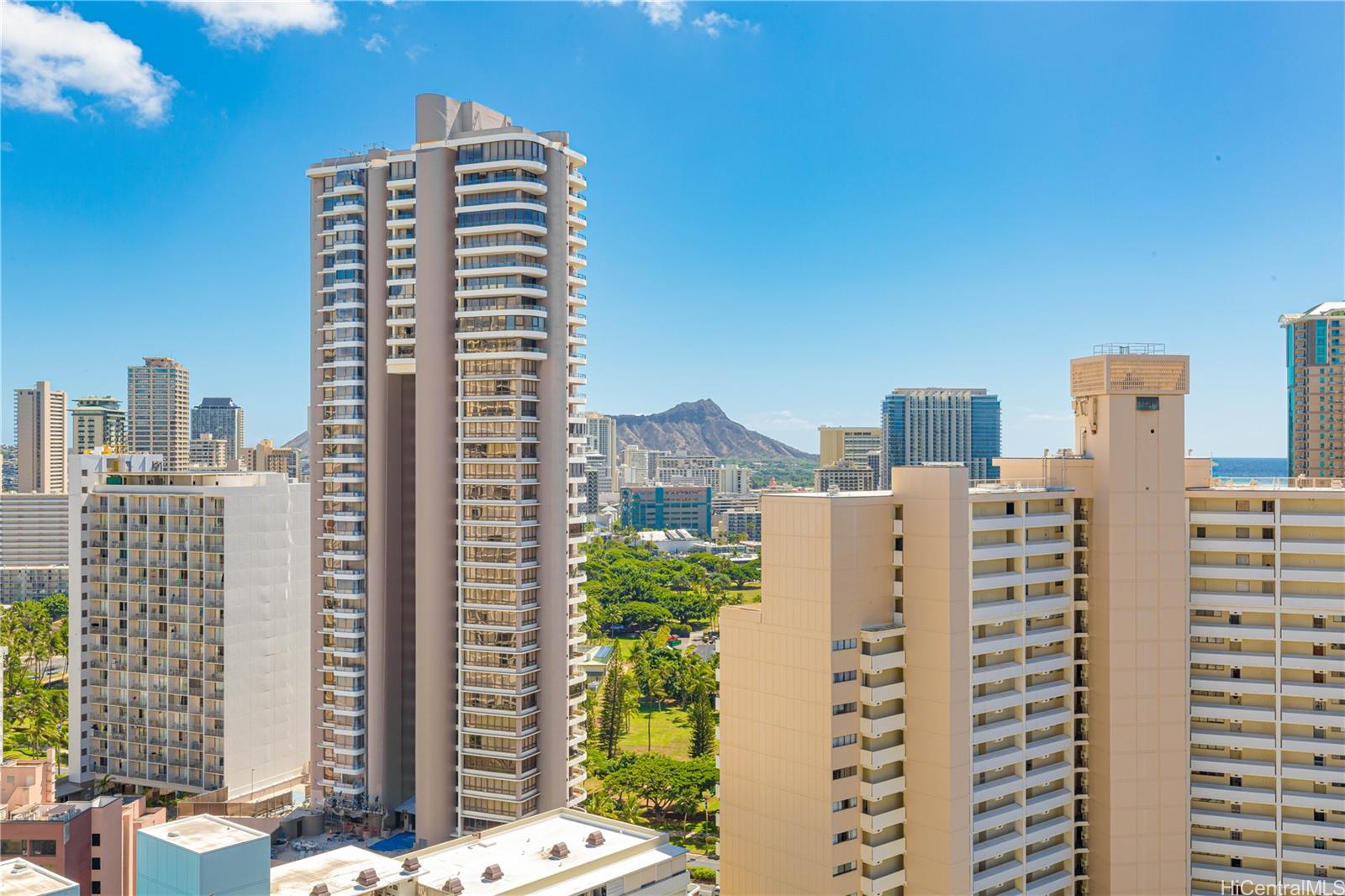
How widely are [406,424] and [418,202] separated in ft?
33.5

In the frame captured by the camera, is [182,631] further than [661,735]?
No

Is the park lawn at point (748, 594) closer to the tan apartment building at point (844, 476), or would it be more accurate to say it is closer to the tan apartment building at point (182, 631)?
the tan apartment building at point (844, 476)

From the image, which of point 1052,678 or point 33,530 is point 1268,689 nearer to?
point 1052,678

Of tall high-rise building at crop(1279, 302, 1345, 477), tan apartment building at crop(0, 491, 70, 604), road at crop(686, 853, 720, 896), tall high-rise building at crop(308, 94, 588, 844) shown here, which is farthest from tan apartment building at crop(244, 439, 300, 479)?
tall high-rise building at crop(1279, 302, 1345, 477)

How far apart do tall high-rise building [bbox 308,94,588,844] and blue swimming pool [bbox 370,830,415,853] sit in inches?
41.3

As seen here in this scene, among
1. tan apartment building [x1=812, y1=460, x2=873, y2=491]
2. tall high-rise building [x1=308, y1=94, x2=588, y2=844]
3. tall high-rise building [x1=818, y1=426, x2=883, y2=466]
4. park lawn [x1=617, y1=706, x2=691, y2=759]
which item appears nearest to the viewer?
tall high-rise building [x1=308, y1=94, x2=588, y2=844]

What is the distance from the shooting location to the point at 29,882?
1822 centimetres

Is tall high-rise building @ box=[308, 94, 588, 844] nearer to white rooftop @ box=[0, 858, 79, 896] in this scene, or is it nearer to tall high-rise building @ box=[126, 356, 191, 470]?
white rooftop @ box=[0, 858, 79, 896]

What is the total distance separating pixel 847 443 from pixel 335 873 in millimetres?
171195

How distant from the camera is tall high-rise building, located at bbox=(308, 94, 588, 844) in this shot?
36.2 meters

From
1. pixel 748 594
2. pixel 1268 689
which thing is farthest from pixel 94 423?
pixel 1268 689

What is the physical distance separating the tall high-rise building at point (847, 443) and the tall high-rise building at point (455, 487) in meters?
142

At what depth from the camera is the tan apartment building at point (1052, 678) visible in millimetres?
23641

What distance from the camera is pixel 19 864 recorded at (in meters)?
19.3
